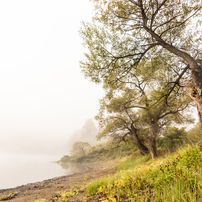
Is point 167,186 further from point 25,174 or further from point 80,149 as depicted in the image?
point 80,149

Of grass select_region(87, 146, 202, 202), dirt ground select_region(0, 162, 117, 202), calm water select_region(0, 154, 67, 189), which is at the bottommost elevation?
calm water select_region(0, 154, 67, 189)

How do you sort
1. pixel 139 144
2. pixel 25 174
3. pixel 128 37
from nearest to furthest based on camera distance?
1. pixel 128 37
2. pixel 139 144
3. pixel 25 174

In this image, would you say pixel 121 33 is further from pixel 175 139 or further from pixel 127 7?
pixel 175 139

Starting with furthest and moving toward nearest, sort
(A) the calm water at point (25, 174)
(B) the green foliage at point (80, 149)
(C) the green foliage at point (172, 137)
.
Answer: (B) the green foliage at point (80, 149) → (A) the calm water at point (25, 174) → (C) the green foliage at point (172, 137)

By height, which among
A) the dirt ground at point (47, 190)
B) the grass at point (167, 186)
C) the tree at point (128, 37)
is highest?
the tree at point (128, 37)

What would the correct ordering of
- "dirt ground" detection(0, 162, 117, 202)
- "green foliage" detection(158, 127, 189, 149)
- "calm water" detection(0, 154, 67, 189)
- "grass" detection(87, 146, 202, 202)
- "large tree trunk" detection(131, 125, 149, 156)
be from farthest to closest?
"calm water" detection(0, 154, 67, 189) → "large tree trunk" detection(131, 125, 149, 156) → "green foliage" detection(158, 127, 189, 149) → "dirt ground" detection(0, 162, 117, 202) → "grass" detection(87, 146, 202, 202)

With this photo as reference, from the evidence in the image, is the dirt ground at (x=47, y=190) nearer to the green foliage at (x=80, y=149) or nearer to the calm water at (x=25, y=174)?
the calm water at (x=25, y=174)

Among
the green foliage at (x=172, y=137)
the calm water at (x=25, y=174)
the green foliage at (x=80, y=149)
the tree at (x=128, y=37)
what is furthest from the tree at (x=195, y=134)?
the green foliage at (x=80, y=149)

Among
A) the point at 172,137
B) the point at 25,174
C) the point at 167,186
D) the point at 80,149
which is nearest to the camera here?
the point at 167,186

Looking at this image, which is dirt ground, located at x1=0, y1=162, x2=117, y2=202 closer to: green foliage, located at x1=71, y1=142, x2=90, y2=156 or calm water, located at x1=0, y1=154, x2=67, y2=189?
calm water, located at x1=0, y1=154, x2=67, y2=189

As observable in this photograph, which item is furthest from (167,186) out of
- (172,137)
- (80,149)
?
(80,149)

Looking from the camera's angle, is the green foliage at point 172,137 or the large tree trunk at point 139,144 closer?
the green foliage at point 172,137

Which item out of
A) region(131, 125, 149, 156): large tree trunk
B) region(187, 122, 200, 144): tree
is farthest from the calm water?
region(187, 122, 200, 144): tree

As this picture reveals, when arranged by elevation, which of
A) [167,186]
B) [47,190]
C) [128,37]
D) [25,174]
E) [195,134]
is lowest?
[25,174]
